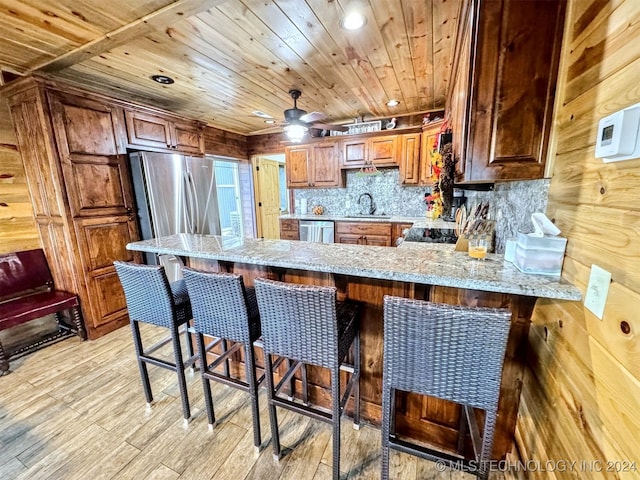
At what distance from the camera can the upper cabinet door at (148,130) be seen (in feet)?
9.32

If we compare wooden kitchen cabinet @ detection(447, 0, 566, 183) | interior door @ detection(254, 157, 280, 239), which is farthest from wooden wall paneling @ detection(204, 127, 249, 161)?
wooden kitchen cabinet @ detection(447, 0, 566, 183)

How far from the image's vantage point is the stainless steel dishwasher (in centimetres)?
422

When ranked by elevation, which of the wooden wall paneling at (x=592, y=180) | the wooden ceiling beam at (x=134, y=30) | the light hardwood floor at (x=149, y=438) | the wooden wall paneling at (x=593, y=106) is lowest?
the light hardwood floor at (x=149, y=438)

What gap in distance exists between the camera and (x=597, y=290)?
84 cm

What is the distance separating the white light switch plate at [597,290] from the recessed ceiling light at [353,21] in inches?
71.5

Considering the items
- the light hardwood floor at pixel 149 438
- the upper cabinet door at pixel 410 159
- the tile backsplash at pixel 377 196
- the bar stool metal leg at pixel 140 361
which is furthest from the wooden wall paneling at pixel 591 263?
the upper cabinet door at pixel 410 159

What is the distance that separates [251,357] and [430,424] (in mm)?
1056

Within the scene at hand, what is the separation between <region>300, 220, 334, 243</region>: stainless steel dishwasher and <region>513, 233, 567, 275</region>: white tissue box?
314 cm

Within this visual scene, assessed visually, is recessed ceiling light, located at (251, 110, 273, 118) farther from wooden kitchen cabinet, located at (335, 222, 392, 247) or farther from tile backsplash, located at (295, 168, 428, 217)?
wooden kitchen cabinet, located at (335, 222, 392, 247)

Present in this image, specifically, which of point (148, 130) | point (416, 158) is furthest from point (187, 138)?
point (416, 158)

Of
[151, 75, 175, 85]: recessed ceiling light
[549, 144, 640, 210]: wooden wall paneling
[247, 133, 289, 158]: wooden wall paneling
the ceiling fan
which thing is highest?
[151, 75, 175, 85]: recessed ceiling light

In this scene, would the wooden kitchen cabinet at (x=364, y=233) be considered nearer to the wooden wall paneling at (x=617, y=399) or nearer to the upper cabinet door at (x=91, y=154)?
the upper cabinet door at (x=91, y=154)

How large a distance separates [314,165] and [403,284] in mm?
3472

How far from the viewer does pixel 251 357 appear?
1.40 metres
